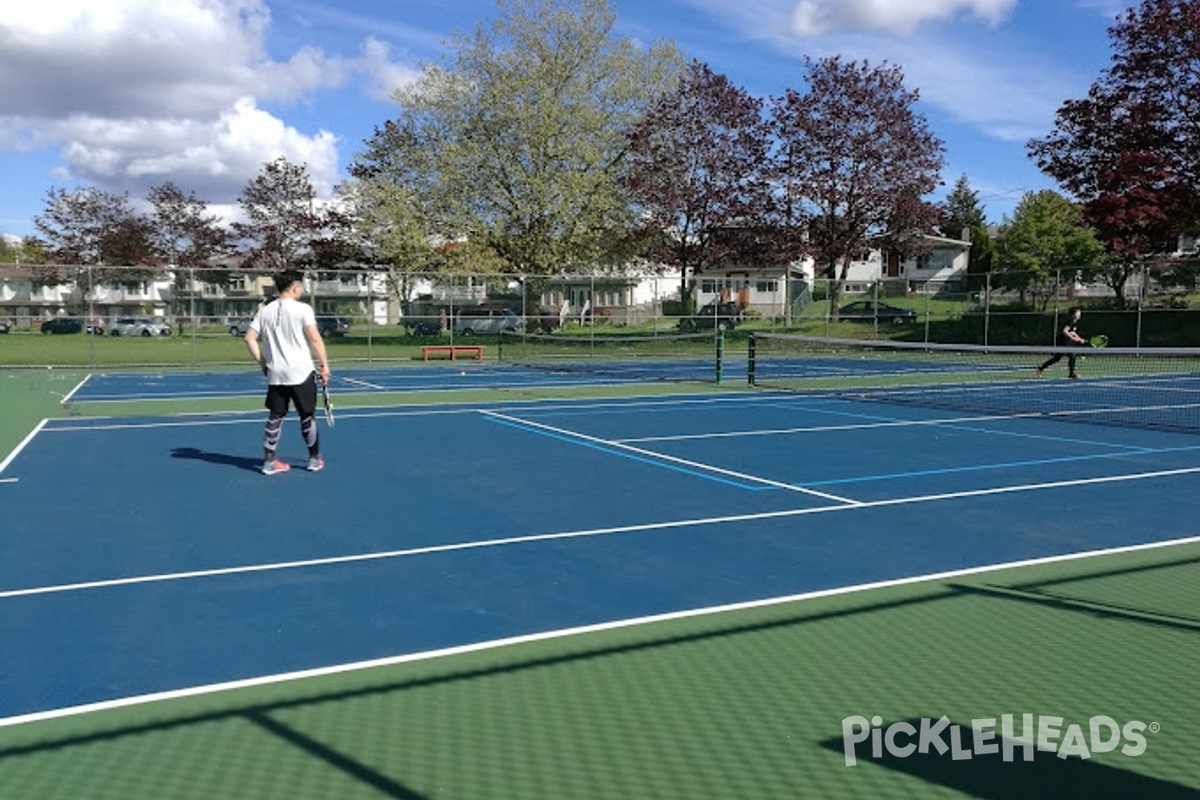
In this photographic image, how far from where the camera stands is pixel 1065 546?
7.05 m

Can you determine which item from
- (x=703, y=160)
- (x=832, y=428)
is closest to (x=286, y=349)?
(x=832, y=428)

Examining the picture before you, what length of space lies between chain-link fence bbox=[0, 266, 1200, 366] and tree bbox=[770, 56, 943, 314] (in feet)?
9.00

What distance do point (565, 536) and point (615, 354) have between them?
26343 millimetres

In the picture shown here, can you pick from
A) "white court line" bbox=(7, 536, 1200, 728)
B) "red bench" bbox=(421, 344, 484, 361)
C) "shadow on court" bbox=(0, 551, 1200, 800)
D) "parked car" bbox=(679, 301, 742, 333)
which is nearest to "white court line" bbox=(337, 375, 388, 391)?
"red bench" bbox=(421, 344, 484, 361)

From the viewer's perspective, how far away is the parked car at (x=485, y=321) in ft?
115

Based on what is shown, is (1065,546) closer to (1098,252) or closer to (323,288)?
(323,288)

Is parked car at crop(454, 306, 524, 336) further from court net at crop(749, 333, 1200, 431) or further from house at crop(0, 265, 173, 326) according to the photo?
house at crop(0, 265, 173, 326)

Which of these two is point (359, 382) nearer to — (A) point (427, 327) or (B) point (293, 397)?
(A) point (427, 327)

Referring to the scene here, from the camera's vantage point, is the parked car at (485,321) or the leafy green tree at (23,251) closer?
the parked car at (485,321)

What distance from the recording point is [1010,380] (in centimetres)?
2252

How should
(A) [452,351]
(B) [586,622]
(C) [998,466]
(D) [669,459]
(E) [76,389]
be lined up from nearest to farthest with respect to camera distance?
(B) [586,622]
(C) [998,466]
(D) [669,459]
(E) [76,389]
(A) [452,351]

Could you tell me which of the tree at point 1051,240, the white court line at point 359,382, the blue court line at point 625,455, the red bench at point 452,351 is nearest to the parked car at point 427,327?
the red bench at point 452,351

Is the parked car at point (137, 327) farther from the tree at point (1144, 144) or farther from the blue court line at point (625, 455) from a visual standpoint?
the tree at point (1144, 144)

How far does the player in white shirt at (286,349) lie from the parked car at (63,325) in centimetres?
2287
